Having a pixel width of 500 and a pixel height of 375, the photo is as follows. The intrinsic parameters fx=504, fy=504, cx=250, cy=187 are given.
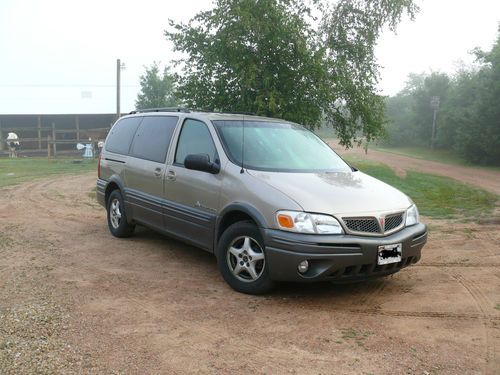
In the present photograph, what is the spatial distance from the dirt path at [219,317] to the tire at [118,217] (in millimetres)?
518

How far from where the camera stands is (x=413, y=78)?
2761 inches

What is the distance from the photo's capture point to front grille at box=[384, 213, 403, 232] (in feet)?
15.3

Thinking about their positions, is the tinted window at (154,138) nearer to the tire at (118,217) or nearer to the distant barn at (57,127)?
the tire at (118,217)

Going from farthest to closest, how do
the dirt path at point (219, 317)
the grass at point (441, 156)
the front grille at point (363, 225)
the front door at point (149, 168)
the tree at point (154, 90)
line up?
the tree at point (154, 90) → the grass at point (441, 156) → the front door at point (149, 168) → the front grille at point (363, 225) → the dirt path at point (219, 317)

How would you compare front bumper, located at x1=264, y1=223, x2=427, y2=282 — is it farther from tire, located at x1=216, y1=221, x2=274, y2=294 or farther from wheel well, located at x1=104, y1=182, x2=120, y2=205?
wheel well, located at x1=104, y1=182, x2=120, y2=205

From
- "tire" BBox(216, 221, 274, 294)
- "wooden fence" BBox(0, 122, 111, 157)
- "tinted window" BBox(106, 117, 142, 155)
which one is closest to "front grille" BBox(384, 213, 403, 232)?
"tire" BBox(216, 221, 274, 294)

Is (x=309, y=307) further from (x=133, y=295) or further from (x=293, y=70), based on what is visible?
(x=293, y=70)

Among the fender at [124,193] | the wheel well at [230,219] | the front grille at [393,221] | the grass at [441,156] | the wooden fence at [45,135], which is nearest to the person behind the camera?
the front grille at [393,221]

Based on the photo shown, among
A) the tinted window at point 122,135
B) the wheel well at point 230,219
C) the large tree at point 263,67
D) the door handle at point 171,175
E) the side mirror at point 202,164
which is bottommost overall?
the wheel well at point 230,219

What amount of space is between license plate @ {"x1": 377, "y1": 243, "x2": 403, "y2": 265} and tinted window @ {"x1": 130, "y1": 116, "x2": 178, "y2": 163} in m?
2.93

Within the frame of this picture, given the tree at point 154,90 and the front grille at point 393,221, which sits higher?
the tree at point 154,90

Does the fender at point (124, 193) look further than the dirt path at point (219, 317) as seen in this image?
Yes

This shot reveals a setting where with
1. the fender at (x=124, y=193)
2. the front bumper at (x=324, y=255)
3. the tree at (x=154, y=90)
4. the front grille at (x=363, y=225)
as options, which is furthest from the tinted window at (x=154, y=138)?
the tree at (x=154, y=90)

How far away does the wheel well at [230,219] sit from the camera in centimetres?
497
